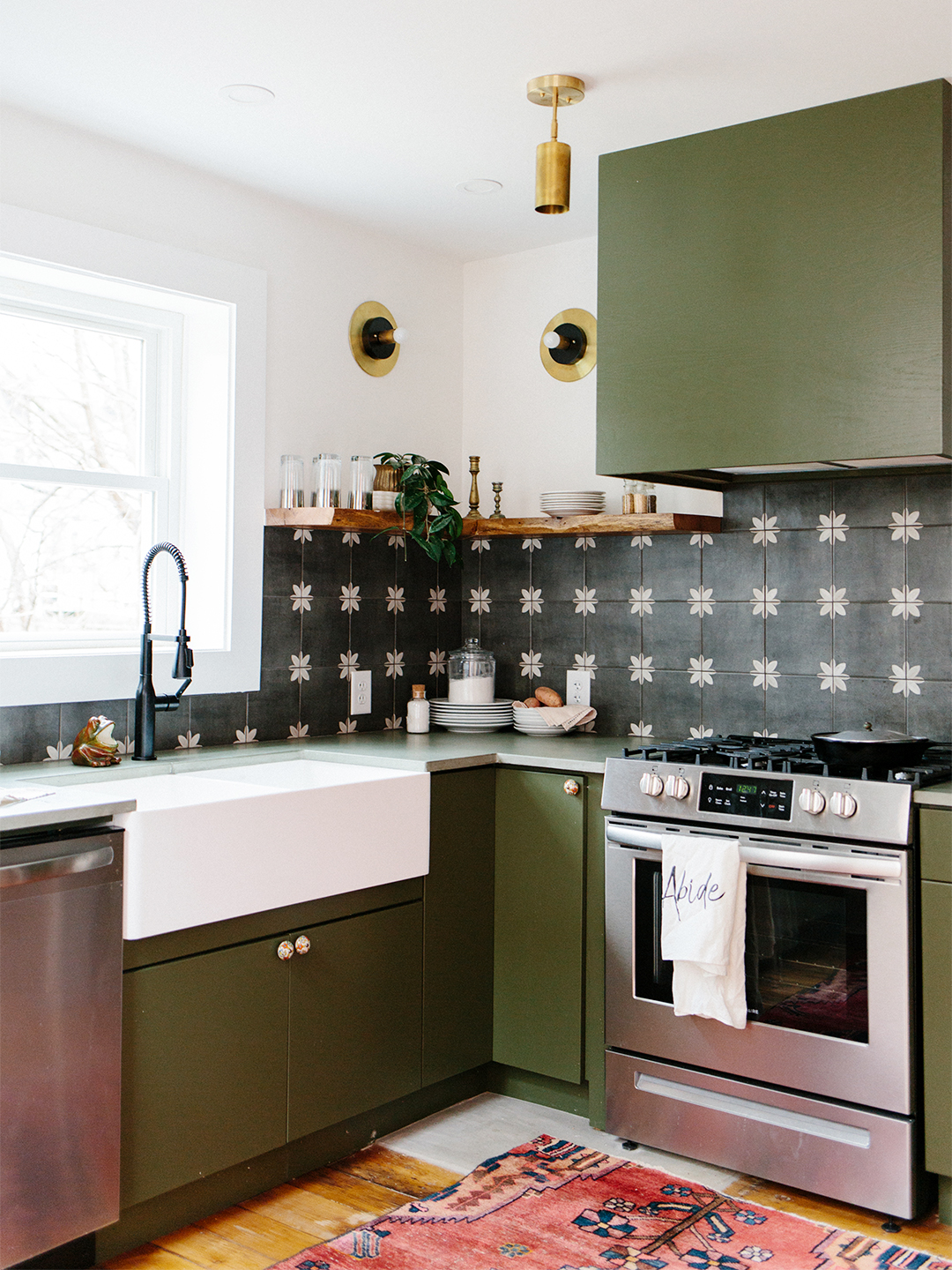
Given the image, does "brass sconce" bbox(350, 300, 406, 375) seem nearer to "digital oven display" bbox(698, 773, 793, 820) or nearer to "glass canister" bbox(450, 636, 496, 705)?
"glass canister" bbox(450, 636, 496, 705)

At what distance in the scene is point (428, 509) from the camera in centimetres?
351

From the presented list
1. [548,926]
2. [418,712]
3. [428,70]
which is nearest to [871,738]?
[548,926]

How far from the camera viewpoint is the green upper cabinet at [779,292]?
8.34 feet

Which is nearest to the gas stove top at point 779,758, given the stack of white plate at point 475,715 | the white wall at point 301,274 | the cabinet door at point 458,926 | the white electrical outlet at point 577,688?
the cabinet door at point 458,926

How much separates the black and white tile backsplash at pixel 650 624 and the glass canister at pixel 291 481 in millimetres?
108

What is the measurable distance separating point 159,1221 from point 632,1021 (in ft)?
3.73

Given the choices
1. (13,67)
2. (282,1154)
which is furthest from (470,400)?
(282,1154)

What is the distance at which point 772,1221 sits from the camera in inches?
96.2

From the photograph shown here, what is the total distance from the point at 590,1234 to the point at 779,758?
3.57 ft

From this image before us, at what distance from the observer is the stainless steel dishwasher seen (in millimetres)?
2029

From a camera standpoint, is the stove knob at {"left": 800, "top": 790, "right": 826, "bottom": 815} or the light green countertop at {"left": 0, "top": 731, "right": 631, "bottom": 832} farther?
the stove knob at {"left": 800, "top": 790, "right": 826, "bottom": 815}

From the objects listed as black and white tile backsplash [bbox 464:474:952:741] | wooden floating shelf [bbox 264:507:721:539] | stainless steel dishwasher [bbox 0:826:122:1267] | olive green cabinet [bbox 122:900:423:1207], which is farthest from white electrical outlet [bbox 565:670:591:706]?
stainless steel dishwasher [bbox 0:826:122:1267]

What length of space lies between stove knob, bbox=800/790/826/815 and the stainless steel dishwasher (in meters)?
1.41

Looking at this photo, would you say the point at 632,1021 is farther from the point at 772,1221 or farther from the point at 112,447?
the point at 112,447
